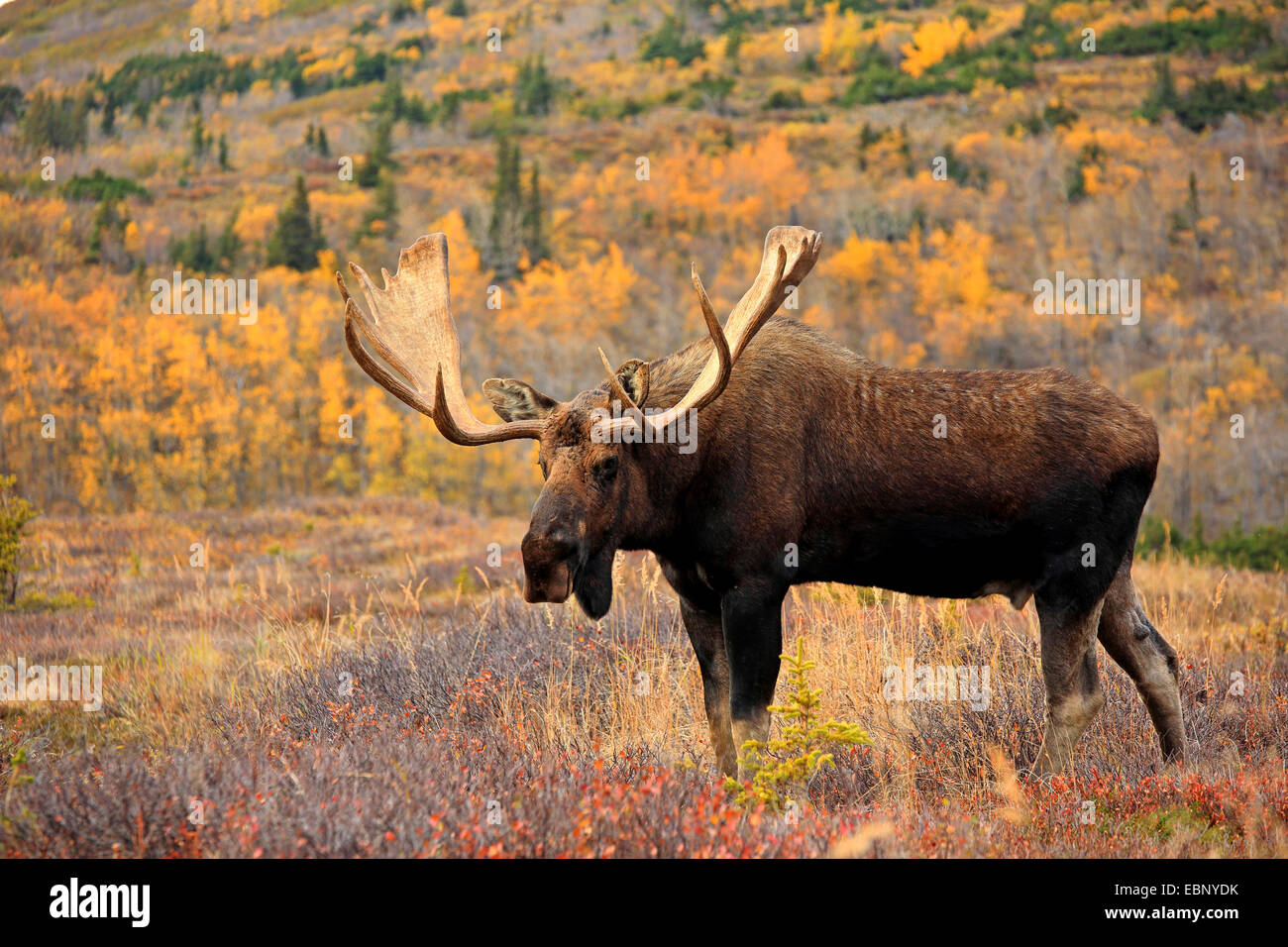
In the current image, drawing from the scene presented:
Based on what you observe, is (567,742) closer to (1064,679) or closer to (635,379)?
(635,379)

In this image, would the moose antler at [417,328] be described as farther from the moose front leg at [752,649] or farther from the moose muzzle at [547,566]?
the moose front leg at [752,649]

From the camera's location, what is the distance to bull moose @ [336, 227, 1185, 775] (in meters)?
4.66

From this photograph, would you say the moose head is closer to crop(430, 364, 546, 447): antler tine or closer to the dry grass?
crop(430, 364, 546, 447): antler tine

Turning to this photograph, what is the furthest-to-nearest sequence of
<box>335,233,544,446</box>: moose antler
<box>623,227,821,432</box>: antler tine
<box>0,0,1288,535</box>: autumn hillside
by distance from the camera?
<box>0,0,1288,535</box>: autumn hillside → <box>335,233,544,446</box>: moose antler → <box>623,227,821,432</box>: antler tine

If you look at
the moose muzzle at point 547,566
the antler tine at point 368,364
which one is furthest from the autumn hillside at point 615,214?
the moose muzzle at point 547,566

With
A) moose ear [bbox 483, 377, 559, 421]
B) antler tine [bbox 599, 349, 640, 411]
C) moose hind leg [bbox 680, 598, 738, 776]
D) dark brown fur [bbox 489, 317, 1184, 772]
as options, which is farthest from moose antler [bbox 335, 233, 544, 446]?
moose hind leg [bbox 680, 598, 738, 776]

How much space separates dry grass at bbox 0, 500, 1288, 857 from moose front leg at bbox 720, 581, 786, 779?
29cm

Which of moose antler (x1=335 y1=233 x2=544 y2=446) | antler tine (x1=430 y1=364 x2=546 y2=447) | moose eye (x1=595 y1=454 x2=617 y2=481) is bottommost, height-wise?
moose eye (x1=595 y1=454 x2=617 y2=481)

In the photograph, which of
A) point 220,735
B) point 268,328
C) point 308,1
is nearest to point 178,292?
point 268,328

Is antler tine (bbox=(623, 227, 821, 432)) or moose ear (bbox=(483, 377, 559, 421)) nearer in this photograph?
antler tine (bbox=(623, 227, 821, 432))

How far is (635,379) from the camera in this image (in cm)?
463

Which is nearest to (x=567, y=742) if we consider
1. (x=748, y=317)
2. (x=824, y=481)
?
(x=824, y=481)

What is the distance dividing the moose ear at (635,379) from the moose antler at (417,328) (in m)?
0.77

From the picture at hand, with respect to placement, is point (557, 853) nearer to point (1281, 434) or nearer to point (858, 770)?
point (858, 770)
